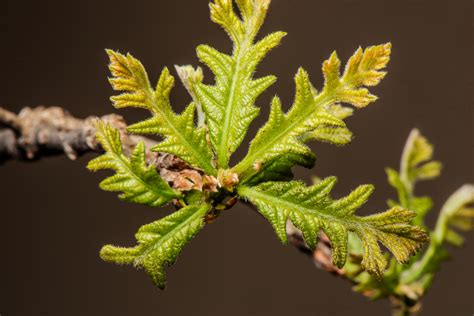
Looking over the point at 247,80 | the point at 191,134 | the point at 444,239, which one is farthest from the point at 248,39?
the point at 444,239

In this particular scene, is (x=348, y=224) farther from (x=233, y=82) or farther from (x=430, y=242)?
(x=430, y=242)

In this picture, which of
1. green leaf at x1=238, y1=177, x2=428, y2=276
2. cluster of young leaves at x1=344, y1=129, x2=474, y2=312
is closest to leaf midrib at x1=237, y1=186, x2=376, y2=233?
green leaf at x1=238, y1=177, x2=428, y2=276

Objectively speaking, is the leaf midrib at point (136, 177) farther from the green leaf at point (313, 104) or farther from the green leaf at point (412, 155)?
the green leaf at point (412, 155)

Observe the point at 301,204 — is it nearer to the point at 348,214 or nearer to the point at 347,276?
the point at 348,214

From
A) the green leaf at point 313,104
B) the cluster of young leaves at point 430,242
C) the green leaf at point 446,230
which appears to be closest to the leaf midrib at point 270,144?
the green leaf at point 313,104

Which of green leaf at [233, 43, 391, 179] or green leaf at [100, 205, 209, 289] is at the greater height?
green leaf at [233, 43, 391, 179]

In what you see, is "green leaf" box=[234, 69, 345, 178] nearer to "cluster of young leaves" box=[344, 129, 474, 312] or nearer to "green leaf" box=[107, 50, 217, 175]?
"green leaf" box=[107, 50, 217, 175]
